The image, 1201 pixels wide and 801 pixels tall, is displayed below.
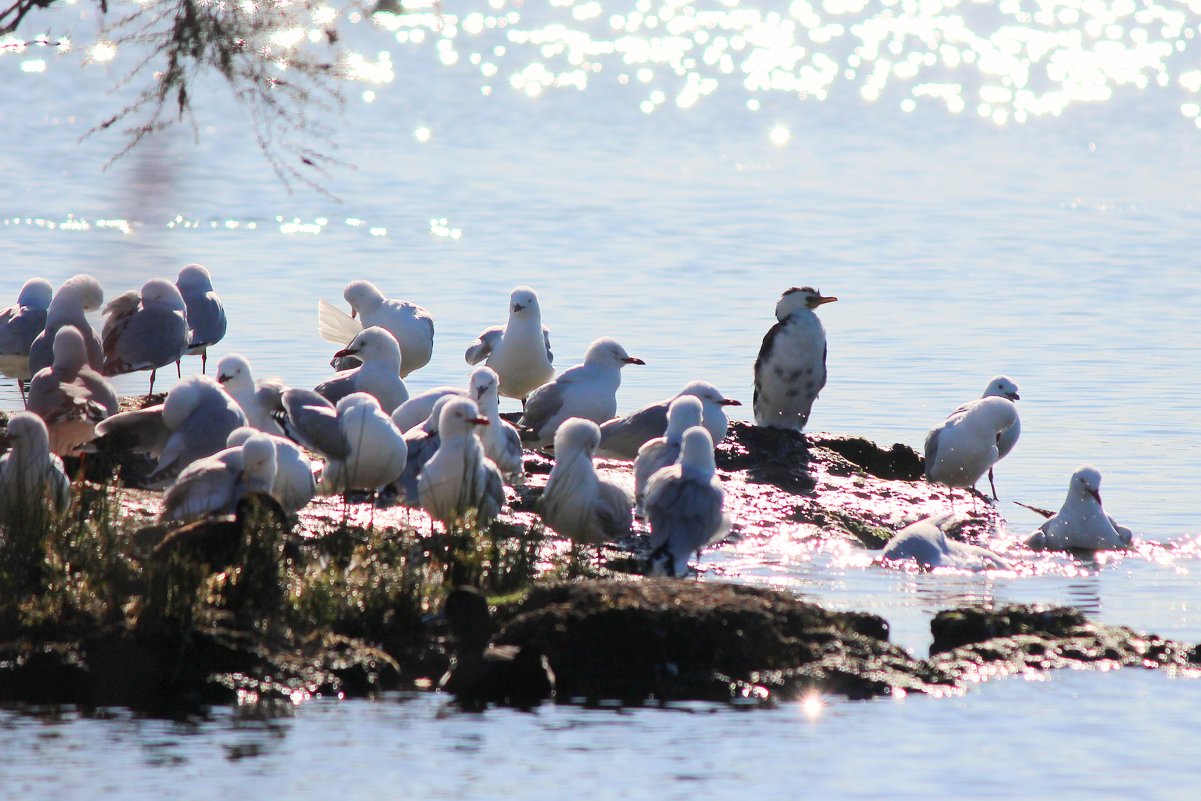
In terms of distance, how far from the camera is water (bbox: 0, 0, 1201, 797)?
7.63 metres

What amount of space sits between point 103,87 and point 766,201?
1684cm

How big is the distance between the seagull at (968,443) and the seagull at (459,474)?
12.9 feet

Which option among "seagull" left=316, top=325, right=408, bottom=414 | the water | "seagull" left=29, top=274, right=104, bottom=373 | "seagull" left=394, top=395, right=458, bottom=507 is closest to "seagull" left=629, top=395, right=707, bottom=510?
the water

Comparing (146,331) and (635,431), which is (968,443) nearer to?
(635,431)

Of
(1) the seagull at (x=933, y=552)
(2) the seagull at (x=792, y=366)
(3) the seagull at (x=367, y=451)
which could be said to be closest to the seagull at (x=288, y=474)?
(3) the seagull at (x=367, y=451)

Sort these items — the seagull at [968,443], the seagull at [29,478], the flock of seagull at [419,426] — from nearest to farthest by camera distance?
1. the seagull at [29,478]
2. the flock of seagull at [419,426]
3. the seagull at [968,443]

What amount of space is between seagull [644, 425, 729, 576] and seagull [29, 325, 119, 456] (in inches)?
138

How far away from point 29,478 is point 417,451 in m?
2.50

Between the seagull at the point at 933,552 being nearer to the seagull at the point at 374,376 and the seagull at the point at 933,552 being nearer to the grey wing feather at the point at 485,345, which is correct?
the seagull at the point at 374,376

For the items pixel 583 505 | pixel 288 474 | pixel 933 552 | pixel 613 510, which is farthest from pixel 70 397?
pixel 933 552

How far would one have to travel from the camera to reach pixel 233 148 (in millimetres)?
34875

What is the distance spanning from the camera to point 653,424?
12.9 m

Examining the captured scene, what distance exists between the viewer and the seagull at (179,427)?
35.6 feet

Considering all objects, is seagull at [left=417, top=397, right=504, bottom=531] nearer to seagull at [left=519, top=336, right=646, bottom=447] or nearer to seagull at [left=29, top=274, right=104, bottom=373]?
seagull at [left=519, top=336, right=646, bottom=447]
